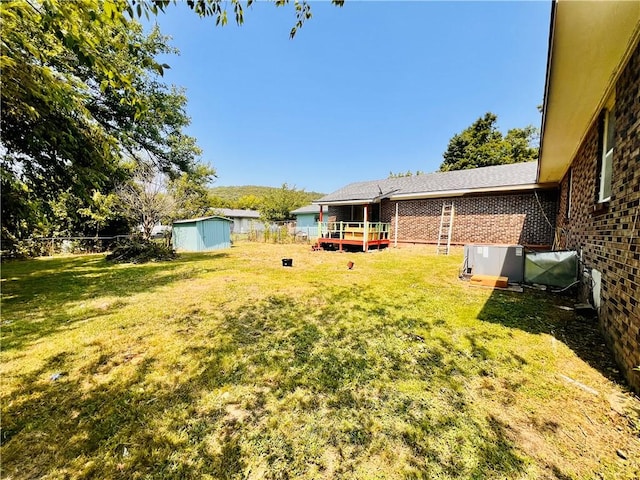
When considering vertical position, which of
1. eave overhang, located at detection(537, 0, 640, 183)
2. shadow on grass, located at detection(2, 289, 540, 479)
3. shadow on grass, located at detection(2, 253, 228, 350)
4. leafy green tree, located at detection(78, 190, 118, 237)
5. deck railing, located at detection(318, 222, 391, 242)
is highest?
eave overhang, located at detection(537, 0, 640, 183)

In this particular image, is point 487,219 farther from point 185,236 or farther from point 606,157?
point 185,236

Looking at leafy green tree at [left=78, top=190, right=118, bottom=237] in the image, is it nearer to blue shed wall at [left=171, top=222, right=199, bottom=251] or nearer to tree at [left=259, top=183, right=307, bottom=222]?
blue shed wall at [left=171, top=222, right=199, bottom=251]

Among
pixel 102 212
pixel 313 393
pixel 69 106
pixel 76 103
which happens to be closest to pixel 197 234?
pixel 102 212

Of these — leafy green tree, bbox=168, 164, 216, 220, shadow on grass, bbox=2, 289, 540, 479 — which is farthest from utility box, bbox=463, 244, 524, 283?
leafy green tree, bbox=168, 164, 216, 220

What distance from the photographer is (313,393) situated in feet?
8.09

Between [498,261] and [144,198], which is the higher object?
[144,198]

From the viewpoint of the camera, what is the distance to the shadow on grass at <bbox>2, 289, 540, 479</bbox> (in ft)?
5.61

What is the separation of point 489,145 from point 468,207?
1772cm

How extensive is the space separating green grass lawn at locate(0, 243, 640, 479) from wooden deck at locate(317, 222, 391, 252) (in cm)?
871

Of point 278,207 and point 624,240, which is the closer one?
point 624,240

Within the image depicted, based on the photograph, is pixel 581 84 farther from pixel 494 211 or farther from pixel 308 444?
pixel 494 211

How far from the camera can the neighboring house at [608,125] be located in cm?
241

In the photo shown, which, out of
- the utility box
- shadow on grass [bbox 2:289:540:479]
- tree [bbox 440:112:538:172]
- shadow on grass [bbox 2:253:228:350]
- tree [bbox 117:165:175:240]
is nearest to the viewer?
shadow on grass [bbox 2:289:540:479]

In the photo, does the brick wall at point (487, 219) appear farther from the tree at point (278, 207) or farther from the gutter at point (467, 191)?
the tree at point (278, 207)
